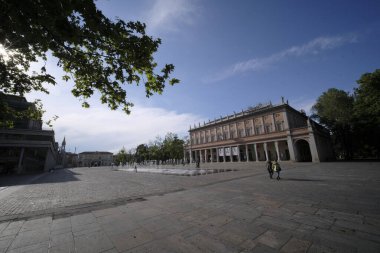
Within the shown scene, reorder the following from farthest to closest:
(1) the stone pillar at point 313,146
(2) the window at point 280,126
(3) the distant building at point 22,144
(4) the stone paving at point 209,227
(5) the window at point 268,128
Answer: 1. (5) the window at point 268,128
2. (3) the distant building at point 22,144
3. (2) the window at point 280,126
4. (1) the stone pillar at point 313,146
5. (4) the stone paving at point 209,227

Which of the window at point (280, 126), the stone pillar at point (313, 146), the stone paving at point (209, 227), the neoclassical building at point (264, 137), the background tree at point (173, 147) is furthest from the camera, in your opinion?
the background tree at point (173, 147)

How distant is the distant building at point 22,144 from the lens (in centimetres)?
3938

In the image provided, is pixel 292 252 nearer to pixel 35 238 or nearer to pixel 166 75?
pixel 166 75

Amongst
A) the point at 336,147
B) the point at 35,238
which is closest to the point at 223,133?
the point at 336,147

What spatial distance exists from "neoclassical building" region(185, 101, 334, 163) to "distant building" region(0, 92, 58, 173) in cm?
4369

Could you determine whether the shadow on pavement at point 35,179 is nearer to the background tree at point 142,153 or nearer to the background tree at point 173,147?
the background tree at point 173,147

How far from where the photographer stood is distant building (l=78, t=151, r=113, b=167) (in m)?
112

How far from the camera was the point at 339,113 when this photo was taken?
3634cm

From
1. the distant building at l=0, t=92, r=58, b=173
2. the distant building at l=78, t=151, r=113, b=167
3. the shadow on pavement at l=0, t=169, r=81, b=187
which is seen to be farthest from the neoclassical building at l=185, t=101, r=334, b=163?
the distant building at l=78, t=151, r=113, b=167

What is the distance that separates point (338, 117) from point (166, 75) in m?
45.4

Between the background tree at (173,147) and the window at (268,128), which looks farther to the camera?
the background tree at (173,147)

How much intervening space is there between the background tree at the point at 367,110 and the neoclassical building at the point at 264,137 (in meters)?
6.53

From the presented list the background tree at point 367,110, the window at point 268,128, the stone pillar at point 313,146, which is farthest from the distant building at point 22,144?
the background tree at point 367,110

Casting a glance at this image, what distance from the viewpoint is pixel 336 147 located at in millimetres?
49406
